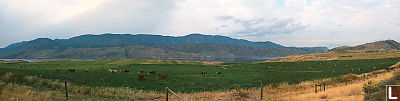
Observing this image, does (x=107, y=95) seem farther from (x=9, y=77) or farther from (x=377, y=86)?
(x=377, y=86)

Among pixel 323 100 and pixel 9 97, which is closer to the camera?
pixel 9 97

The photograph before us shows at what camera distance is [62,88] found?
751 inches

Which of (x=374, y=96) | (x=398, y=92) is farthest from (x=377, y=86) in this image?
(x=398, y=92)

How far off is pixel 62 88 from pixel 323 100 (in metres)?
21.0

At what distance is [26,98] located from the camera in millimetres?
10977

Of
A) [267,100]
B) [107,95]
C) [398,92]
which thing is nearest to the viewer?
[398,92]

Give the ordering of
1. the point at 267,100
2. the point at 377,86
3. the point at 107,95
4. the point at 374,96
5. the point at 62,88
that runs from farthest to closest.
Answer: the point at 62,88 → the point at 107,95 → the point at 267,100 → the point at 377,86 → the point at 374,96

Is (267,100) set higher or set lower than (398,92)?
lower

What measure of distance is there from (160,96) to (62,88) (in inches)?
348

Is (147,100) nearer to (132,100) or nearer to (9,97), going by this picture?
(132,100)

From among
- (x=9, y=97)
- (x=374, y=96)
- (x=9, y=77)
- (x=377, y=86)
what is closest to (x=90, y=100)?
(x=9, y=97)

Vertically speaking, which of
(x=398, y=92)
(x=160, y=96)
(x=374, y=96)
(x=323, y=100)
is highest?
(x=398, y=92)

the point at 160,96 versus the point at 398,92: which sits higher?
the point at 398,92

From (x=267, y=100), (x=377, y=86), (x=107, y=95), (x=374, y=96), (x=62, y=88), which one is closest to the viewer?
(x=374, y=96)
